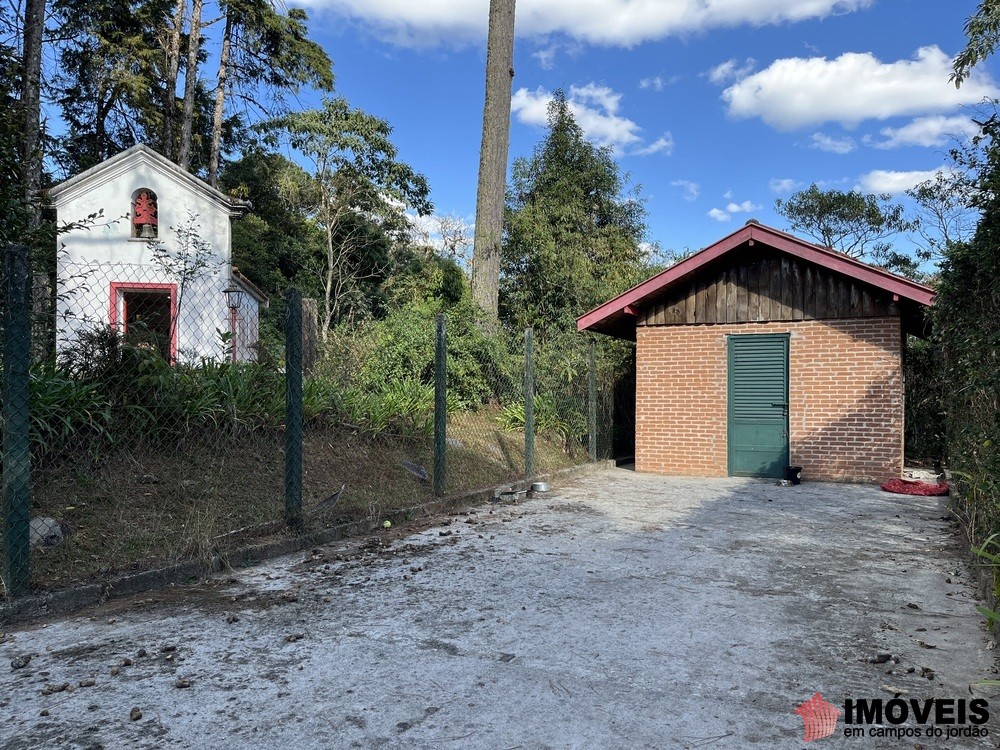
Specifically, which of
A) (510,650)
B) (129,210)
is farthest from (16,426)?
(129,210)

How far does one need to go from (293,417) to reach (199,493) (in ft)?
3.23

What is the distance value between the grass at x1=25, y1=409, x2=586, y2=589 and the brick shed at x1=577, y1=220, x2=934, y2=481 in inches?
186

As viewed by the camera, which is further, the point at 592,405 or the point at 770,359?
the point at 592,405

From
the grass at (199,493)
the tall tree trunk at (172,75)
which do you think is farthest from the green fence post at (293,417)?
the tall tree trunk at (172,75)

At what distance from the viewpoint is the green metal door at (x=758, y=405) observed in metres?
10.6

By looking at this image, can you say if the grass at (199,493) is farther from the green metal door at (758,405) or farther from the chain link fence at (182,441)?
the green metal door at (758,405)

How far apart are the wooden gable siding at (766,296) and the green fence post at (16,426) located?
9.53 m

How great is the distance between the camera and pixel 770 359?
35.1 feet

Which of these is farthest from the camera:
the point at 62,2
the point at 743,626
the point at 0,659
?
the point at 62,2

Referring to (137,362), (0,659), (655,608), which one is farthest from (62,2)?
(655,608)

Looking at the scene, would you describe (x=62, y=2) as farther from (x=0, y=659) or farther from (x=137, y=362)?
(x=0, y=659)

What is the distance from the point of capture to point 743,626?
3557 mm

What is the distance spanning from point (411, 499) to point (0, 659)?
4183 millimetres

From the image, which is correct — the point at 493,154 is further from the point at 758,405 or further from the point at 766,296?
the point at 758,405
